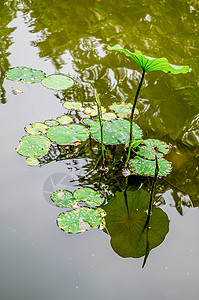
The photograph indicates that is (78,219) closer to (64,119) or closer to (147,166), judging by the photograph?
(147,166)

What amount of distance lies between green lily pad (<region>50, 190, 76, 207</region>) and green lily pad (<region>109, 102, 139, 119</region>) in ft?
2.33

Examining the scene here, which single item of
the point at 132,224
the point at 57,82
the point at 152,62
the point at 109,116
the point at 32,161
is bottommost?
the point at 132,224

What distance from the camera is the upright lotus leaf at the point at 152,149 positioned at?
5.99 ft

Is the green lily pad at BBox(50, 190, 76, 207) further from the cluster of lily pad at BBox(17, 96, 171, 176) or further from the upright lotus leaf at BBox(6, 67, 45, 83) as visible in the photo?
the upright lotus leaf at BBox(6, 67, 45, 83)

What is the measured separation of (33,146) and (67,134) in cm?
21

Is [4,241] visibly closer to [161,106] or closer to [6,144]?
[6,144]

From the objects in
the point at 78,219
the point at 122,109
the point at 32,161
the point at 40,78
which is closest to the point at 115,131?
the point at 122,109

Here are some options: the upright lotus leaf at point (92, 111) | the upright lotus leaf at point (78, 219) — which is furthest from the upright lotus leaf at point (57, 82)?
the upright lotus leaf at point (78, 219)

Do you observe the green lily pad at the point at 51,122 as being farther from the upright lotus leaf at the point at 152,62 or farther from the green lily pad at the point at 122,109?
the upright lotus leaf at the point at 152,62

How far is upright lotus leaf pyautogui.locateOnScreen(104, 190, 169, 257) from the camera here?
1433 mm

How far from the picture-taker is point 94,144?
1922 mm

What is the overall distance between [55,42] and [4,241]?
189 cm

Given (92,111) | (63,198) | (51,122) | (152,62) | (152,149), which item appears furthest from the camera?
(92,111)

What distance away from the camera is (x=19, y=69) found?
2.43 meters
